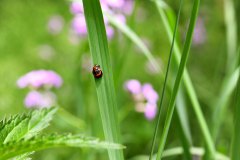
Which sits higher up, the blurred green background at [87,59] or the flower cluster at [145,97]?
the blurred green background at [87,59]

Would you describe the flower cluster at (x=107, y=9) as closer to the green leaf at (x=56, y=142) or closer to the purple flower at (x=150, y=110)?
the purple flower at (x=150, y=110)

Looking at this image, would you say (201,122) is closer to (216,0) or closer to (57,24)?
(216,0)

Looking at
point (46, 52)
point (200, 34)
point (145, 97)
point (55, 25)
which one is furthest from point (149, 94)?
point (55, 25)

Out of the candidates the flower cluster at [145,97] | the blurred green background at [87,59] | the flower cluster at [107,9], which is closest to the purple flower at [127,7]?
the blurred green background at [87,59]

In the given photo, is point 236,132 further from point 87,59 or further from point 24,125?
point 87,59

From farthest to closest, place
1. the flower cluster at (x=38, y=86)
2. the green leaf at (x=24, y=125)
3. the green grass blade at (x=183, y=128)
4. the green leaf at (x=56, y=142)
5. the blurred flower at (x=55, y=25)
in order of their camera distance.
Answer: the blurred flower at (x=55, y=25) → the flower cluster at (x=38, y=86) → the green grass blade at (x=183, y=128) → the green leaf at (x=24, y=125) → the green leaf at (x=56, y=142)

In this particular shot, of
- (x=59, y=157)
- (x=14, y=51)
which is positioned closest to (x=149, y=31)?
(x=14, y=51)

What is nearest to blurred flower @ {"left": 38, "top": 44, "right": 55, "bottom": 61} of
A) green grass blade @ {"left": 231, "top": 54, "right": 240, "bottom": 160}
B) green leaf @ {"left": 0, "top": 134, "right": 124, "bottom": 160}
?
green grass blade @ {"left": 231, "top": 54, "right": 240, "bottom": 160}

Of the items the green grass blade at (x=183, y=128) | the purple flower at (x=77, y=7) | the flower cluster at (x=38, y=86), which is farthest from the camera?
the flower cluster at (x=38, y=86)
